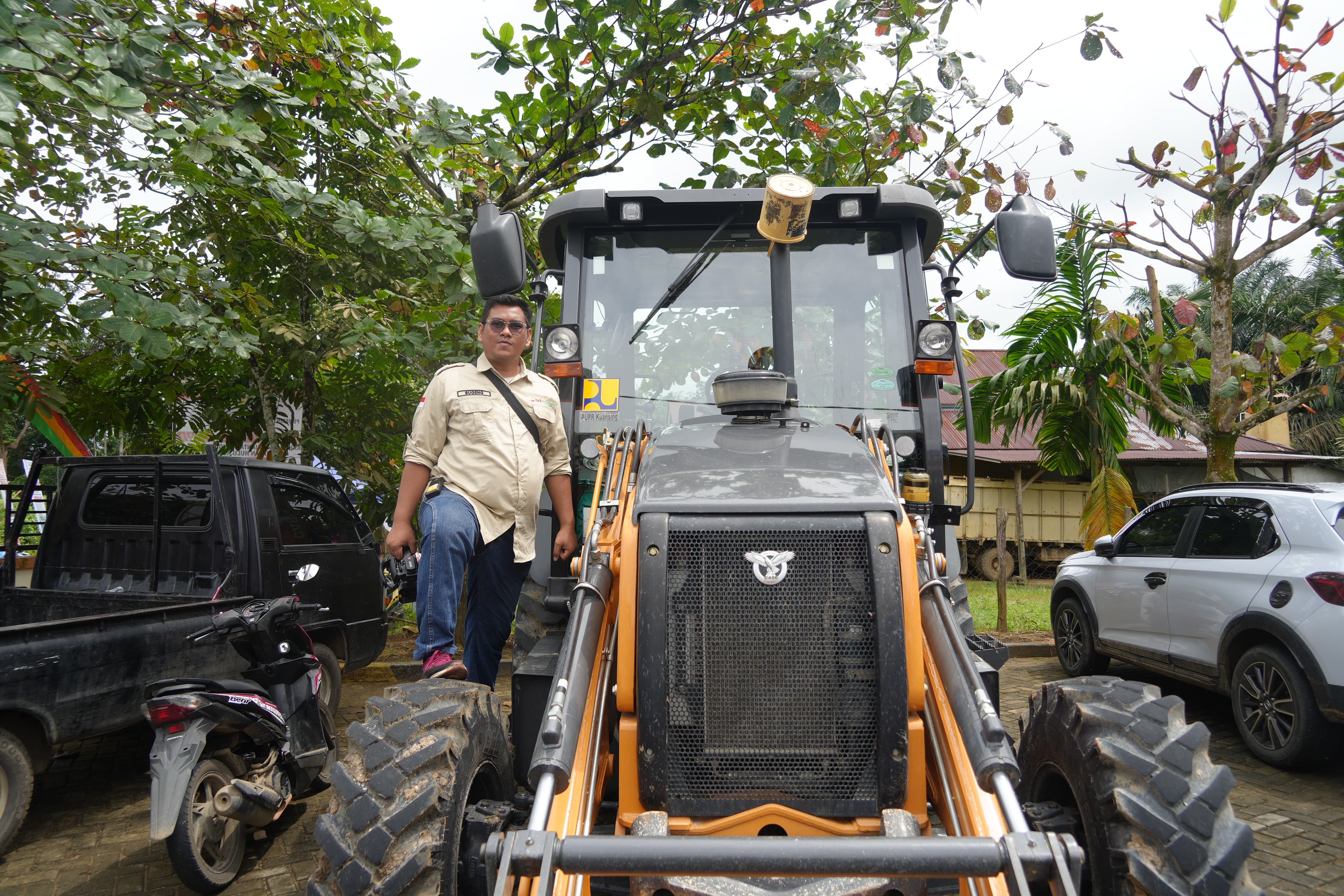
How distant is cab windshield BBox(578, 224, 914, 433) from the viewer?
3998 mm

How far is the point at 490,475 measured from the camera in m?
3.87

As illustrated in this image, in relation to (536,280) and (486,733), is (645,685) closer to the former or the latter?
(486,733)

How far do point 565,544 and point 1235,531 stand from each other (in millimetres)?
4925

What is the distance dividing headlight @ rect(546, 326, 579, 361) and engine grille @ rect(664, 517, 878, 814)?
65.1 inches

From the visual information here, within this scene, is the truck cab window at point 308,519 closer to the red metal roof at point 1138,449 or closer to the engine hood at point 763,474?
the engine hood at point 763,474

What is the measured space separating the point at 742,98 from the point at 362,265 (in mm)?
3412

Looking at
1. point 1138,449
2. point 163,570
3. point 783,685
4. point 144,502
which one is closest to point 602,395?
point 783,685

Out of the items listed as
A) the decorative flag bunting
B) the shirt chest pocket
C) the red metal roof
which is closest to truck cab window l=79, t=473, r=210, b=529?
the decorative flag bunting

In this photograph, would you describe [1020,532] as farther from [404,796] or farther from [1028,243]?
[404,796]

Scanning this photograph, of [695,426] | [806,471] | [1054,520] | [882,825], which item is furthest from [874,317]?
[1054,520]

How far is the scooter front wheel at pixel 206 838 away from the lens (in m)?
3.70

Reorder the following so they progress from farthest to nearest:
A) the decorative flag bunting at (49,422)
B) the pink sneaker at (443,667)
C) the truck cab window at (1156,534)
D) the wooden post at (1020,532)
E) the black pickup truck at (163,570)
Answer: the wooden post at (1020,532) < the truck cab window at (1156,534) < the decorative flag bunting at (49,422) < the black pickup truck at (163,570) < the pink sneaker at (443,667)

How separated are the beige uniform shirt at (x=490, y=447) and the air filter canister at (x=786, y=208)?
4.23 ft

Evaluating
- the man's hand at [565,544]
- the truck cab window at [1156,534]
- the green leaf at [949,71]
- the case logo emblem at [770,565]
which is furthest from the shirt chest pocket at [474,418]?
the truck cab window at [1156,534]
